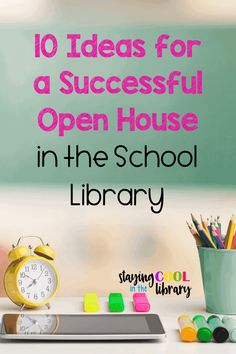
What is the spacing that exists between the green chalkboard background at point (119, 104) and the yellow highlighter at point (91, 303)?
0.25 meters

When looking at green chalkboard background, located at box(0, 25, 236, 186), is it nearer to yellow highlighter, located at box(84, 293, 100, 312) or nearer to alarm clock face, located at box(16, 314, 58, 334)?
yellow highlighter, located at box(84, 293, 100, 312)

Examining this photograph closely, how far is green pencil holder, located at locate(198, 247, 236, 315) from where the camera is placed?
1272mm

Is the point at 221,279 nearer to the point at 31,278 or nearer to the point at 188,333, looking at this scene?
the point at 188,333

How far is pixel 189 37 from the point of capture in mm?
1509

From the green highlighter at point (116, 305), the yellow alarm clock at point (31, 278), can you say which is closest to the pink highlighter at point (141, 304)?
the green highlighter at point (116, 305)

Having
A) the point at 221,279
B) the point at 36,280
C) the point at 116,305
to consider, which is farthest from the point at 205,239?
the point at 36,280

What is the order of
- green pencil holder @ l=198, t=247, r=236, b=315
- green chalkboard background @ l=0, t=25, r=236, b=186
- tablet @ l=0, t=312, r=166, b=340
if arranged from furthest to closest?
green chalkboard background @ l=0, t=25, r=236, b=186 → green pencil holder @ l=198, t=247, r=236, b=315 → tablet @ l=0, t=312, r=166, b=340

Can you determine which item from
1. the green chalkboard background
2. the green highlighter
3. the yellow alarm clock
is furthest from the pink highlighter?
the green chalkboard background

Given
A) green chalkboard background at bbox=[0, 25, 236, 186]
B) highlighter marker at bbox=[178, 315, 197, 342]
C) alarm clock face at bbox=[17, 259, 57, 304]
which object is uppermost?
green chalkboard background at bbox=[0, 25, 236, 186]

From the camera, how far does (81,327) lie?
1.15m

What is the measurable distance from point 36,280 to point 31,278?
11 millimetres

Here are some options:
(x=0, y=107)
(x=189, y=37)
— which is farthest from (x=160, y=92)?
(x=0, y=107)

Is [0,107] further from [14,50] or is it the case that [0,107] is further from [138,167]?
[138,167]

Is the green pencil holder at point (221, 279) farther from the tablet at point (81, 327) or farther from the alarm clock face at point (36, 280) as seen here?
the alarm clock face at point (36, 280)
